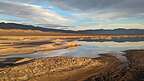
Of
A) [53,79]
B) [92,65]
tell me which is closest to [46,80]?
[53,79]

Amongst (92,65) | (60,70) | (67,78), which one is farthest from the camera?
(92,65)

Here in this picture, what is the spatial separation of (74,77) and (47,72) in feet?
11.8

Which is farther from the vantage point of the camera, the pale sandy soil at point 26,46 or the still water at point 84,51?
the pale sandy soil at point 26,46

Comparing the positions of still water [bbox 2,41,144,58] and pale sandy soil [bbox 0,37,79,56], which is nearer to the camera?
still water [bbox 2,41,144,58]

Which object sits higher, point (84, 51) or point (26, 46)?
point (84, 51)

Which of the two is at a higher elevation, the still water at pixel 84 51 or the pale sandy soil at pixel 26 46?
the still water at pixel 84 51

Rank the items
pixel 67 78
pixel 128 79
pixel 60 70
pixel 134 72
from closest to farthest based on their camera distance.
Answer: pixel 128 79 → pixel 67 78 → pixel 134 72 → pixel 60 70

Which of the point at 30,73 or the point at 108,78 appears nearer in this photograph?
the point at 108,78

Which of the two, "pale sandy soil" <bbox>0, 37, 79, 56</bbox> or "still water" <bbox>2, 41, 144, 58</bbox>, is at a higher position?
"still water" <bbox>2, 41, 144, 58</bbox>

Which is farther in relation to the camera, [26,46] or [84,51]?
[26,46]

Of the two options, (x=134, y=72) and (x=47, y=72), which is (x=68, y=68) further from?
(x=134, y=72)

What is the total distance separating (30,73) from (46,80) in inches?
125

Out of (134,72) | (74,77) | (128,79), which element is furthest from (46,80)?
(134,72)

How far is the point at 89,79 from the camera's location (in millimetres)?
26094
